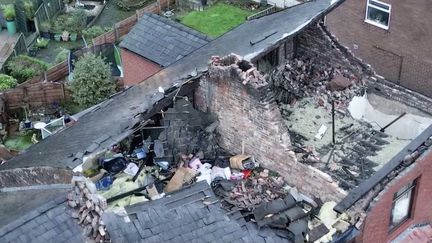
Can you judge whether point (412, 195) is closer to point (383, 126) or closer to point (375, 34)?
point (383, 126)

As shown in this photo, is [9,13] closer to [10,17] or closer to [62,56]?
[10,17]

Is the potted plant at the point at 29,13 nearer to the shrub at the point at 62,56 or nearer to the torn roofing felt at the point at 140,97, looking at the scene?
the shrub at the point at 62,56

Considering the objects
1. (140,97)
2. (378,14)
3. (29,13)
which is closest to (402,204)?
(140,97)

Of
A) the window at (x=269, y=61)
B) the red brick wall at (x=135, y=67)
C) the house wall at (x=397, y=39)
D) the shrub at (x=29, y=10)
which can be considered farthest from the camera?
the shrub at (x=29, y=10)

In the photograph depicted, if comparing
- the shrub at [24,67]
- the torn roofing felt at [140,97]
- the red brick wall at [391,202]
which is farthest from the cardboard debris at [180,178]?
the shrub at [24,67]

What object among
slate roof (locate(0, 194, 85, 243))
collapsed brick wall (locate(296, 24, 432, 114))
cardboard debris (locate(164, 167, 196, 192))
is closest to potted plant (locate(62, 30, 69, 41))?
collapsed brick wall (locate(296, 24, 432, 114))

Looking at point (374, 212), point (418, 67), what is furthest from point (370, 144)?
point (418, 67)

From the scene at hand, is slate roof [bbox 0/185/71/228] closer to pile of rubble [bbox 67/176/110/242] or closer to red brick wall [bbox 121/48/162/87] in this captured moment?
pile of rubble [bbox 67/176/110/242]
